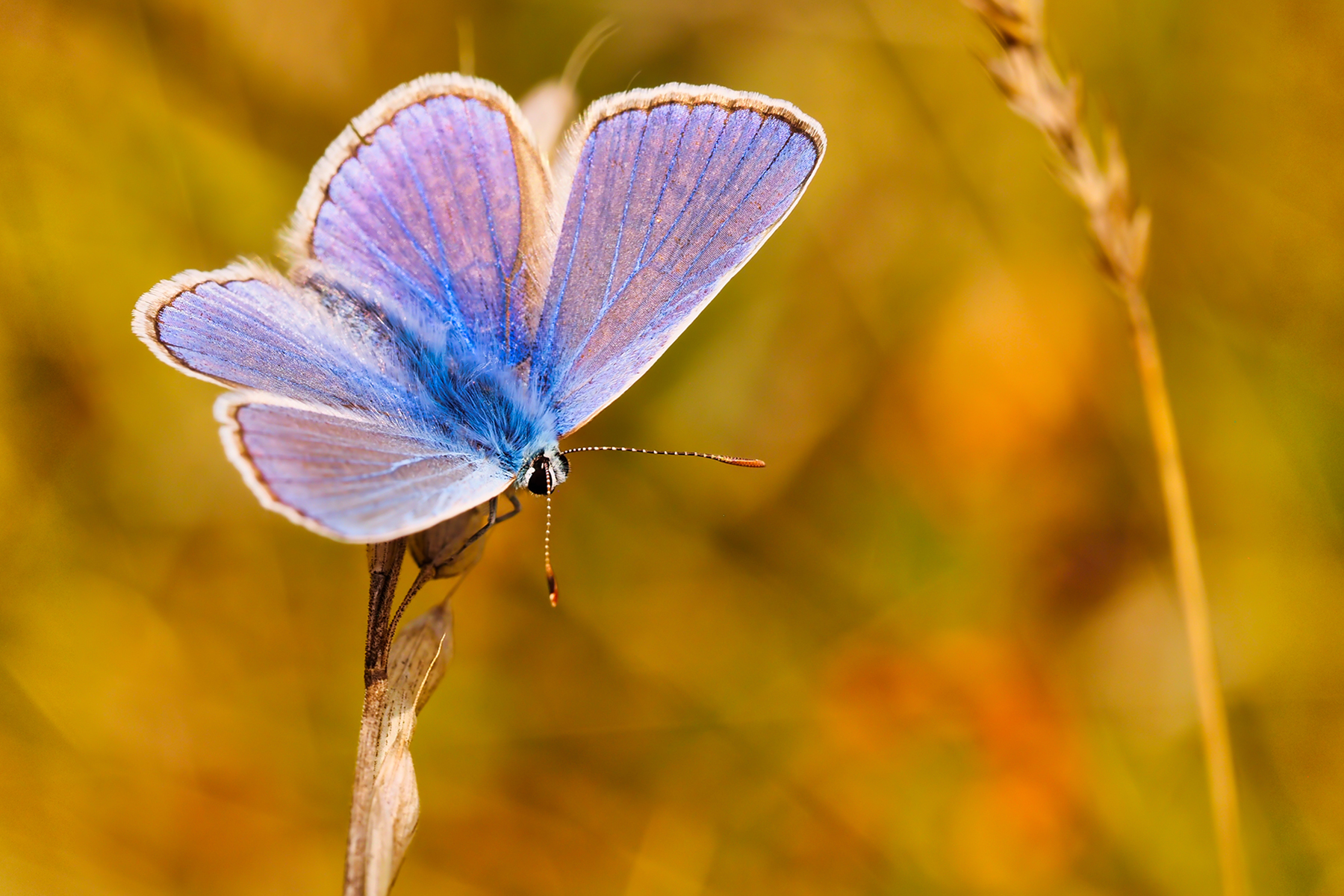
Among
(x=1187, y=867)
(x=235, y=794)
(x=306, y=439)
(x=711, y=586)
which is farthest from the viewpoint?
(x=711, y=586)

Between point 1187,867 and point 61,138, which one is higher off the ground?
point 61,138

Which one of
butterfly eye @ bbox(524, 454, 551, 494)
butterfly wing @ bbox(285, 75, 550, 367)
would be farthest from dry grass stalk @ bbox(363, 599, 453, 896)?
butterfly wing @ bbox(285, 75, 550, 367)

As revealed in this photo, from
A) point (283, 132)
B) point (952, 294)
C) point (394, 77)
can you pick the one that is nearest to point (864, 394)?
point (952, 294)

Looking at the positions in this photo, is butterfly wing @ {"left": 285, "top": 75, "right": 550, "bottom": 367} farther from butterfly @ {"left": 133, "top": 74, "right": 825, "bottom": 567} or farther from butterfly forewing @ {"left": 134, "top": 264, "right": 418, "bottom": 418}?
butterfly forewing @ {"left": 134, "top": 264, "right": 418, "bottom": 418}

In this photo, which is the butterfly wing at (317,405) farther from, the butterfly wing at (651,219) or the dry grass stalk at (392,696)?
the butterfly wing at (651,219)

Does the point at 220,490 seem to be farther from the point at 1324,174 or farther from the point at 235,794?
the point at 1324,174

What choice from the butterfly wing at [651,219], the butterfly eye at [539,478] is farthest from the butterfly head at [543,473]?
the butterfly wing at [651,219]

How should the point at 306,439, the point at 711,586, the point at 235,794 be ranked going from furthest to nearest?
the point at 711,586 → the point at 235,794 → the point at 306,439
